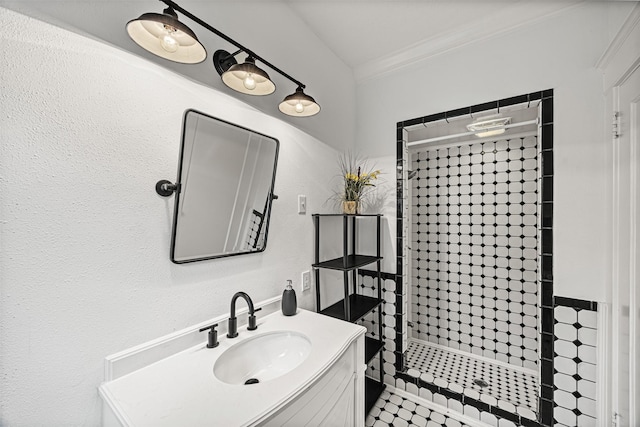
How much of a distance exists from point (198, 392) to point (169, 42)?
1.08 metres

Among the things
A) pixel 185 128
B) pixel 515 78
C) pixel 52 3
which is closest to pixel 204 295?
pixel 185 128

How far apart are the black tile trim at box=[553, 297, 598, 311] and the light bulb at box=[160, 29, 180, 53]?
81.5 inches

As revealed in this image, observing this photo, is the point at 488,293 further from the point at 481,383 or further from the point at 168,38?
the point at 168,38

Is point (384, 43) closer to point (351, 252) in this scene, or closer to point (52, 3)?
point (351, 252)

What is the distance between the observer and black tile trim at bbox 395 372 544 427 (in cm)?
145

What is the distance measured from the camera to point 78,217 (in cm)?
73

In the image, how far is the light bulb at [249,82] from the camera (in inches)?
40.1

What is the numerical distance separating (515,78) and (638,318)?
4.28 ft

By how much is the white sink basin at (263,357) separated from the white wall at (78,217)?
0.75 ft

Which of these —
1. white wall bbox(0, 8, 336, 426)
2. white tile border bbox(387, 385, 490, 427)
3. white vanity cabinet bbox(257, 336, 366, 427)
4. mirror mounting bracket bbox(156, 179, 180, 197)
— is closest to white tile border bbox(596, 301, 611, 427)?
white tile border bbox(387, 385, 490, 427)

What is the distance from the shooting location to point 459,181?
227 centimetres

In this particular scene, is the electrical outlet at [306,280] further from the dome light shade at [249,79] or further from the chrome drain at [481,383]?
the chrome drain at [481,383]

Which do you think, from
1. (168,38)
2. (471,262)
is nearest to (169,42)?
(168,38)

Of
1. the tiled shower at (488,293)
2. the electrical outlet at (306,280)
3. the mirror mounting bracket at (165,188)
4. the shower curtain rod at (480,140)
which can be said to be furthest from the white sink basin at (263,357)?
the shower curtain rod at (480,140)
